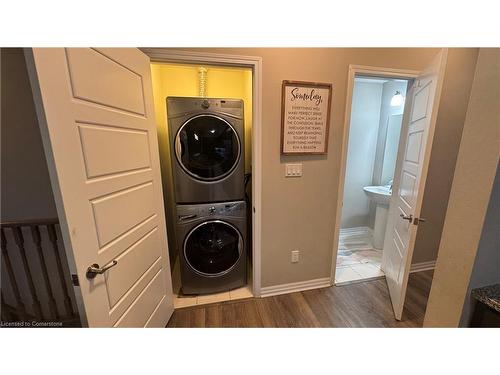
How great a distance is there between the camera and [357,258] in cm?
239

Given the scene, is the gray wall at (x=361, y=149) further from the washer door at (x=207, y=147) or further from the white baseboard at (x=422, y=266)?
the washer door at (x=207, y=147)

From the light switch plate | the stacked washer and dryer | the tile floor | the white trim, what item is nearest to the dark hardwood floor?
the white trim

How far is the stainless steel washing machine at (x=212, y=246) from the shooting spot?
5.53 ft

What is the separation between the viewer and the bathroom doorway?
8.16 ft

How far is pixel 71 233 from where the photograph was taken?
0.72m

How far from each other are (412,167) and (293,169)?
0.88 metres

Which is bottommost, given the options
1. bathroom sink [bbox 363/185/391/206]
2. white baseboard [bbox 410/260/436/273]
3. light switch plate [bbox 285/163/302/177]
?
white baseboard [bbox 410/260/436/273]

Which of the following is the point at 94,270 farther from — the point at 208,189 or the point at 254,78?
the point at 254,78

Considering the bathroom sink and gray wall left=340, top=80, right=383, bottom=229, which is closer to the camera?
the bathroom sink

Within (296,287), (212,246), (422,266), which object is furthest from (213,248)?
(422,266)

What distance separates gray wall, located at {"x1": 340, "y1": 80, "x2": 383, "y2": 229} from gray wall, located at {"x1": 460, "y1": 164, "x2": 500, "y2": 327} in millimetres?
2301

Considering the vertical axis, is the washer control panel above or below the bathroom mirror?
below

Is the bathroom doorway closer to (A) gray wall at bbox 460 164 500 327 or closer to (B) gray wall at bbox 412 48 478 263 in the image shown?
(B) gray wall at bbox 412 48 478 263
